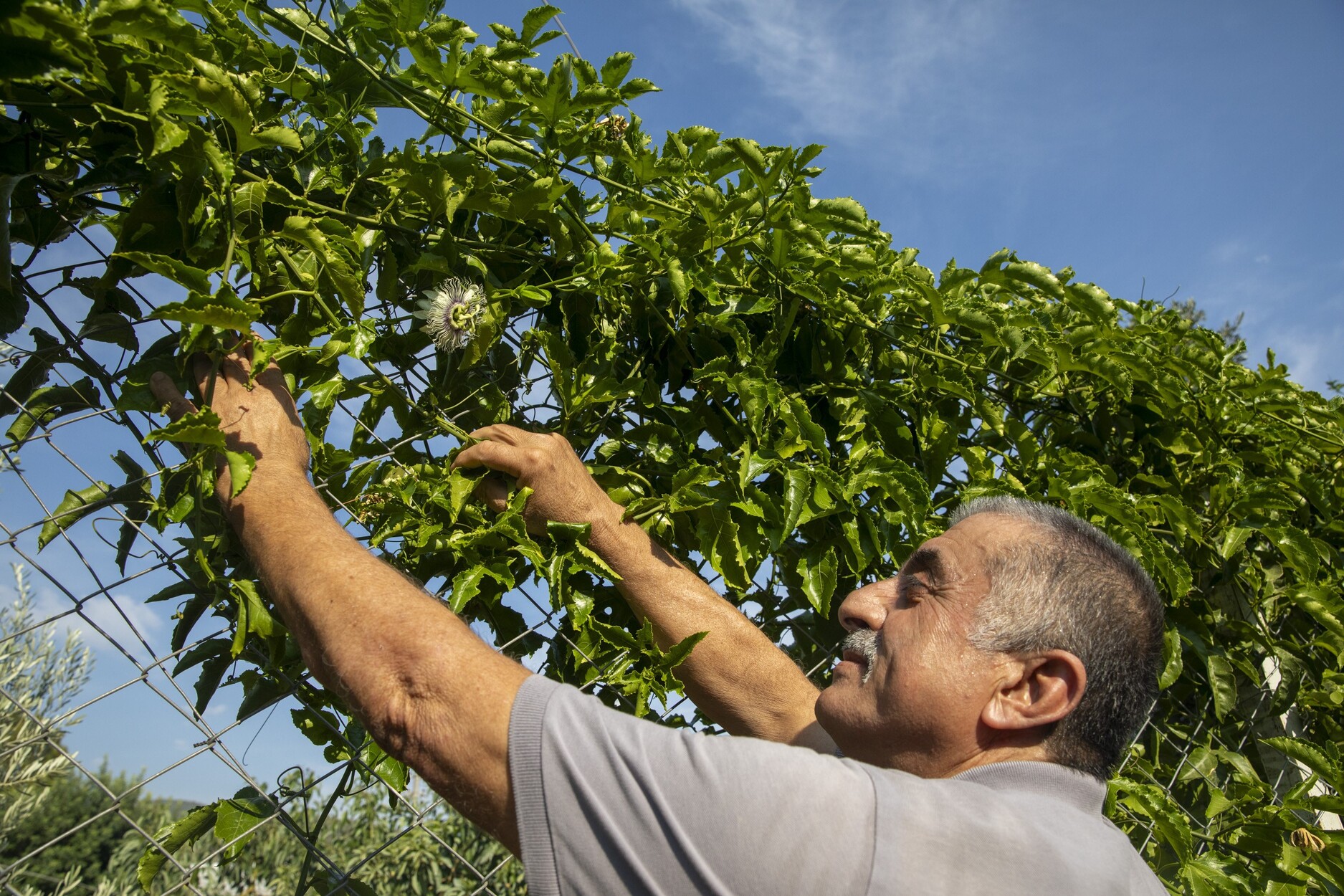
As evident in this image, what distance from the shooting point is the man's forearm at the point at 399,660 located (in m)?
1.06

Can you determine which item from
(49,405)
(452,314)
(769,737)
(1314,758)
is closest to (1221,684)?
(1314,758)

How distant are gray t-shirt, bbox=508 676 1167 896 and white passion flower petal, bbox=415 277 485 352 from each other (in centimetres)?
64

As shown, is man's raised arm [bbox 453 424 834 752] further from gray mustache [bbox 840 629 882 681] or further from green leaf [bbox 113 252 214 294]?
green leaf [bbox 113 252 214 294]

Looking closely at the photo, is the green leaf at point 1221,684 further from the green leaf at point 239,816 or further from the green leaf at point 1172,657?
the green leaf at point 239,816

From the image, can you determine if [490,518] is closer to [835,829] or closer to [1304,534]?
[835,829]

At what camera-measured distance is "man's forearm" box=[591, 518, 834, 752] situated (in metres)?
1.60

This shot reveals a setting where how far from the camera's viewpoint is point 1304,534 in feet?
6.81

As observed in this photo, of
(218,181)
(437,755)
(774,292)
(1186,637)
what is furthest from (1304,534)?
(218,181)

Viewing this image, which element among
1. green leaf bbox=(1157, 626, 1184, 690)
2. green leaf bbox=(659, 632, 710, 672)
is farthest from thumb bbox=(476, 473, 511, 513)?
green leaf bbox=(1157, 626, 1184, 690)

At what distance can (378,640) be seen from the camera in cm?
111

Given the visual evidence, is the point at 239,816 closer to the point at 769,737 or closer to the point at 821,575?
the point at 769,737

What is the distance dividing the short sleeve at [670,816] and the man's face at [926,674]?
0.91 feet

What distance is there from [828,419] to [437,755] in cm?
105

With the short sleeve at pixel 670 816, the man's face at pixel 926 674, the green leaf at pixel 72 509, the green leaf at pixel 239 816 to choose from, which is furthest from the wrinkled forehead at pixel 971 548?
the green leaf at pixel 72 509
